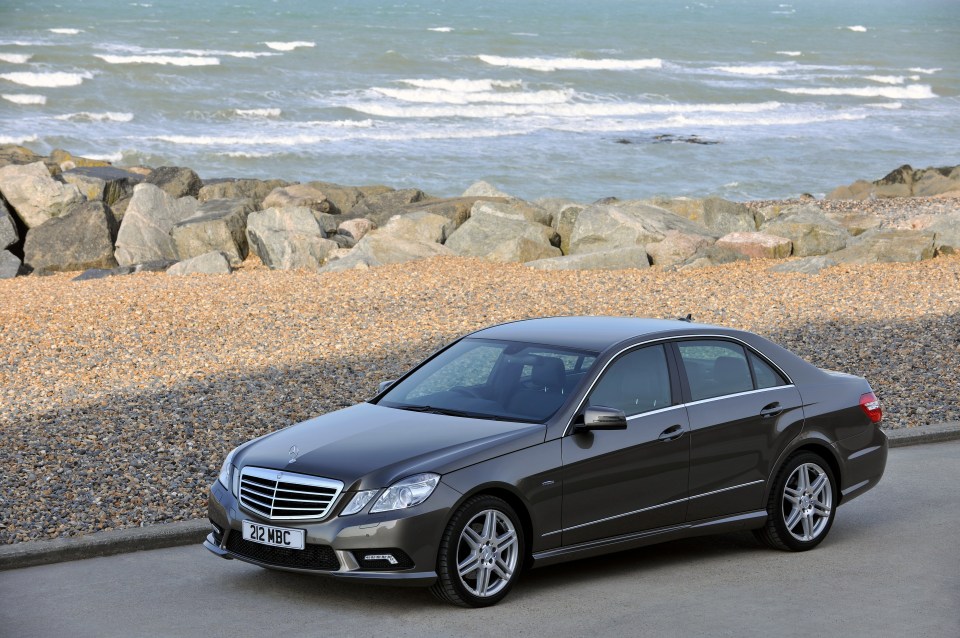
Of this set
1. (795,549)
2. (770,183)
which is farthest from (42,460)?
(770,183)

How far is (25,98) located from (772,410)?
5322 cm

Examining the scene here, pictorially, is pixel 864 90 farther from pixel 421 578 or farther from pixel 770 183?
pixel 421 578

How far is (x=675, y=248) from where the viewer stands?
20453 mm

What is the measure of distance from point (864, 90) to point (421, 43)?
27011 mm

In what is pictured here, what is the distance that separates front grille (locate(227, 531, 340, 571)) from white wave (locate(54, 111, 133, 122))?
47.5m

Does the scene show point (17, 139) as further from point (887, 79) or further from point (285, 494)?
point (887, 79)

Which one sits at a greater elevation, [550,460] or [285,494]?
[550,460]

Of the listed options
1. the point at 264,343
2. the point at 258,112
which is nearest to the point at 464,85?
the point at 258,112

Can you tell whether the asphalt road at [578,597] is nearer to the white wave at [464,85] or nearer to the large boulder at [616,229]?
the large boulder at [616,229]

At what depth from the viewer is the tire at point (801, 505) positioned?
7875 millimetres

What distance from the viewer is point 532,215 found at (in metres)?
23.0

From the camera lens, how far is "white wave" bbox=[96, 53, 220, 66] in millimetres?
65019

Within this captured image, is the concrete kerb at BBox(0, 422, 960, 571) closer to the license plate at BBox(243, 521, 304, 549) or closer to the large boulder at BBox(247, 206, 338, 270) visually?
the license plate at BBox(243, 521, 304, 549)

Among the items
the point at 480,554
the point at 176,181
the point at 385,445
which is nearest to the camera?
the point at 480,554
